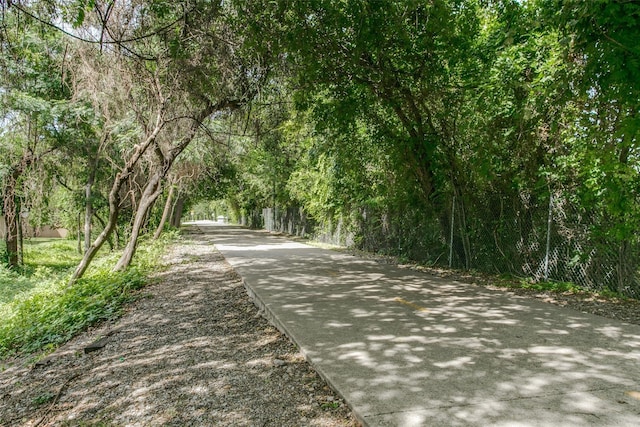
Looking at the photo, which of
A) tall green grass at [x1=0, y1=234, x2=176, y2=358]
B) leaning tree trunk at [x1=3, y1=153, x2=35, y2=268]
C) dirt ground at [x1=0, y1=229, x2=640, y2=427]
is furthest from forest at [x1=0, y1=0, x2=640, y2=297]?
dirt ground at [x1=0, y1=229, x2=640, y2=427]

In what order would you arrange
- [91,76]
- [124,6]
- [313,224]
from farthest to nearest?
1. [313,224]
2. [91,76]
3. [124,6]

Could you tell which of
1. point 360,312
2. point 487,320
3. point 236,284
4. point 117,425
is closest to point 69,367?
point 117,425

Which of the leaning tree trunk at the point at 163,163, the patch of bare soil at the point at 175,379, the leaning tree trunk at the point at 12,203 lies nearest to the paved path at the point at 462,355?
the patch of bare soil at the point at 175,379

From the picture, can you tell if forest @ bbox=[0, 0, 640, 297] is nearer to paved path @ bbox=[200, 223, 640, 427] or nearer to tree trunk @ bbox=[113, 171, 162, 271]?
tree trunk @ bbox=[113, 171, 162, 271]

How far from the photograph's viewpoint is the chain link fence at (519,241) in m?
8.25

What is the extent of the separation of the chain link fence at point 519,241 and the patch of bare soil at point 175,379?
6.35 meters

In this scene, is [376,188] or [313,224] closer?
[376,188]

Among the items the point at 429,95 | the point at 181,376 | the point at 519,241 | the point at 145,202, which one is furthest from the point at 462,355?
the point at 145,202

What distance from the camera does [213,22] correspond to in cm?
906

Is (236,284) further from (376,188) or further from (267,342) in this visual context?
(376,188)

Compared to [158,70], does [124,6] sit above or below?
above

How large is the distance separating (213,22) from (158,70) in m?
1.56

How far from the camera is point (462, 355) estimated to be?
4.69 metres

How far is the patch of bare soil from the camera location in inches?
144
